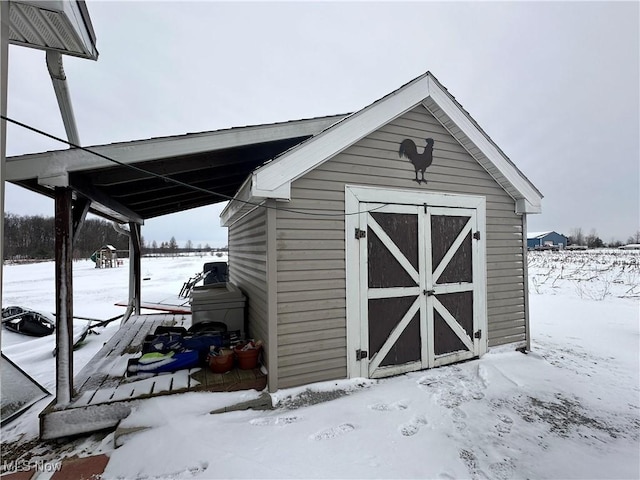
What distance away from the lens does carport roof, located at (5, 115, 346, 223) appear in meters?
2.67

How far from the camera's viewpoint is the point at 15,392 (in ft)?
12.0

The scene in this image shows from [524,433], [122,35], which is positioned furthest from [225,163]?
[122,35]

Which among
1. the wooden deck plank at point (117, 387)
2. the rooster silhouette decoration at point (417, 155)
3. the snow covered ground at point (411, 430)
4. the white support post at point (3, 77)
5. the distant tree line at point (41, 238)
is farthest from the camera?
the distant tree line at point (41, 238)

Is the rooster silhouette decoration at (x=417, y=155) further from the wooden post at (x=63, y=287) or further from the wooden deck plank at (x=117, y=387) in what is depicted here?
the wooden post at (x=63, y=287)

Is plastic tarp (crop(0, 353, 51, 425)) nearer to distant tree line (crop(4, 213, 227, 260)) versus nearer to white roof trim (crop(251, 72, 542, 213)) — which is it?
white roof trim (crop(251, 72, 542, 213))

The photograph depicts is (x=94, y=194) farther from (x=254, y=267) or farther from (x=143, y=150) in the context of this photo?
(x=254, y=267)

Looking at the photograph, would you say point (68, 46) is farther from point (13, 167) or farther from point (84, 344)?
point (84, 344)

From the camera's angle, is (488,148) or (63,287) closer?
(63,287)

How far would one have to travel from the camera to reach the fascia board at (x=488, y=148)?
4035 mm

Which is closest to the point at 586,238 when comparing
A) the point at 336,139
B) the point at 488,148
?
the point at 488,148

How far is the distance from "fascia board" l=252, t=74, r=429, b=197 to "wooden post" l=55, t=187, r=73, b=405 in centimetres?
180

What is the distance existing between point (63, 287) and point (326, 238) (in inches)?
106

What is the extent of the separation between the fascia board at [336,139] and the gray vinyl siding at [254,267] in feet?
1.71

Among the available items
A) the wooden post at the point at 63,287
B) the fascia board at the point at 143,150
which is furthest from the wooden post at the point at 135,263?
the fascia board at the point at 143,150
